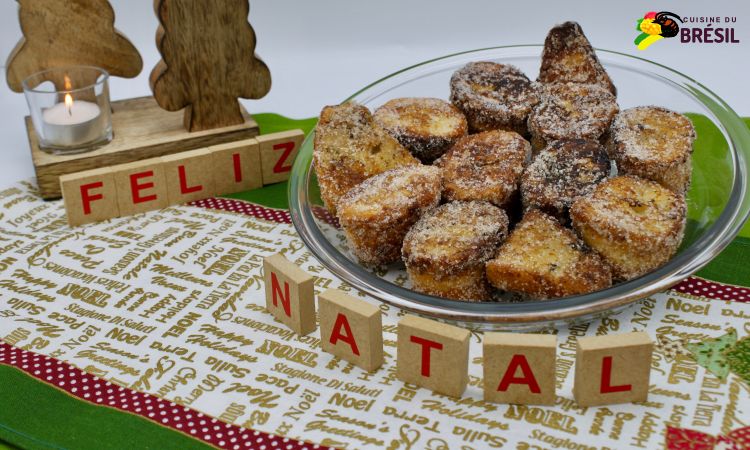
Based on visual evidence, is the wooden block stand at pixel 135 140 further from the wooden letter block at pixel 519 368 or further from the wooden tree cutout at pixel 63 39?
the wooden letter block at pixel 519 368

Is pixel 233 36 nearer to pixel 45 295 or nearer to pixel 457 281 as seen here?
pixel 45 295

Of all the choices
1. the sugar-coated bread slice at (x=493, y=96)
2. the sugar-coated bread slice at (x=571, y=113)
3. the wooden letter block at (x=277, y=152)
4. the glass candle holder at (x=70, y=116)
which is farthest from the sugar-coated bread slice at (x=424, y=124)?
the glass candle holder at (x=70, y=116)

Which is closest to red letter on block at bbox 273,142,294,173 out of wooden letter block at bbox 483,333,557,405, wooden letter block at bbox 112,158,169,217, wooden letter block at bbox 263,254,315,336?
wooden letter block at bbox 112,158,169,217

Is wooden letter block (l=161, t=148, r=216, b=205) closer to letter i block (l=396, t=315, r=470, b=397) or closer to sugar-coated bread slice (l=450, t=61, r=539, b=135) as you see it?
sugar-coated bread slice (l=450, t=61, r=539, b=135)

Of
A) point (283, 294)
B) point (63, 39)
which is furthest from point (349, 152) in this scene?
point (63, 39)

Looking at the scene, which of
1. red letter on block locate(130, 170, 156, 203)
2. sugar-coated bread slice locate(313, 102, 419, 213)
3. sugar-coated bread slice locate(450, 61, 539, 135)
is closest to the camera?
sugar-coated bread slice locate(313, 102, 419, 213)
